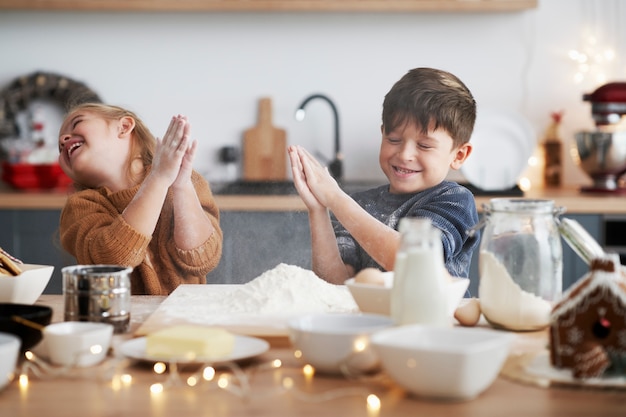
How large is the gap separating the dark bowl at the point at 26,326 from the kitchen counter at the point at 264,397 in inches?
3.8

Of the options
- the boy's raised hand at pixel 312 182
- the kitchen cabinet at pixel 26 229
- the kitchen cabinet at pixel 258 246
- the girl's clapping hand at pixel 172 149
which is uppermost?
the girl's clapping hand at pixel 172 149

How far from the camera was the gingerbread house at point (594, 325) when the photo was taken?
1146 mm

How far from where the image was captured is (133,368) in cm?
122

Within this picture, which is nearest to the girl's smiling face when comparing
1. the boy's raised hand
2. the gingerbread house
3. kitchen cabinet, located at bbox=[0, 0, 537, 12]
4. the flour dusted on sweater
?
the boy's raised hand

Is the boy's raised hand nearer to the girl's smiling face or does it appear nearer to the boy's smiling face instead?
the boy's smiling face

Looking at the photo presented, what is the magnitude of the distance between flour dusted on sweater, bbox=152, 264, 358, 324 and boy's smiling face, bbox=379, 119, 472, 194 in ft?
1.72

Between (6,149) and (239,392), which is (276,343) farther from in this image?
(6,149)

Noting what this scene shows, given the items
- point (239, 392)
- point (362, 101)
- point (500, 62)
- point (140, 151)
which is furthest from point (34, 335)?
point (500, 62)

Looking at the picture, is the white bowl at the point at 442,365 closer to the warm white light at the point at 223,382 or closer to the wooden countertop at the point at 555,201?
the warm white light at the point at 223,382

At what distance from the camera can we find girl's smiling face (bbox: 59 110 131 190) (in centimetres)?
215

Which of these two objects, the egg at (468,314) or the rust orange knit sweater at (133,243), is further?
the rust orange knit sweater at (133,243)

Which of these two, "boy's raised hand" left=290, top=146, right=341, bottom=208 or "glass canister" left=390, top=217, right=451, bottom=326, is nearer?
"glass canister" left=390, top=217, right=451, bottom=326

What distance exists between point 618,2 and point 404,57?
95cm

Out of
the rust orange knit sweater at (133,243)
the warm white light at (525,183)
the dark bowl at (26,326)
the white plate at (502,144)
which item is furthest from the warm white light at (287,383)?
the warm white light at (525,183)
